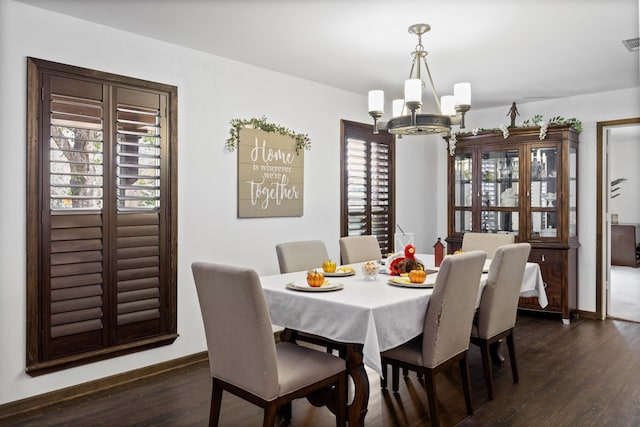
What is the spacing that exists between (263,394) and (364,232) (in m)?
3.27

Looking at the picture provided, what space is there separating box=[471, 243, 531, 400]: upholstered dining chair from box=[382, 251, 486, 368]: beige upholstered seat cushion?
12.9 inches

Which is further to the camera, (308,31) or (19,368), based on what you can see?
(308,31)

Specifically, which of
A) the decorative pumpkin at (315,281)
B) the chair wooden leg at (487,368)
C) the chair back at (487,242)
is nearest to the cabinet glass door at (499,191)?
the chair back at (487,242)

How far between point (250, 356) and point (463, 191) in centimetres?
418

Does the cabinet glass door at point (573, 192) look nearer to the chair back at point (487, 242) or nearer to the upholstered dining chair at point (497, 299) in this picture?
the chair back at point (487, 242)

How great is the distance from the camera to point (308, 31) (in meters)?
3.25

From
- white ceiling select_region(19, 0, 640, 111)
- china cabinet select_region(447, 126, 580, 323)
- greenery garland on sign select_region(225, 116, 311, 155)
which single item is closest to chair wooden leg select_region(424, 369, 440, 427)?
white ceiling select_region(19, 0, 640, 111)

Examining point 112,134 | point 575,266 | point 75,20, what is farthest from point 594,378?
point 75,20

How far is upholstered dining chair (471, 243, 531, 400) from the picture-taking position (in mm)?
2969

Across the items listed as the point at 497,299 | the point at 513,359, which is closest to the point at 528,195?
the point at 513,359

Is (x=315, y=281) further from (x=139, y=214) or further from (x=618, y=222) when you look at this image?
(x=618, y=222)

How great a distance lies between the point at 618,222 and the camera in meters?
9.38

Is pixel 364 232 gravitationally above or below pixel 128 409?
above

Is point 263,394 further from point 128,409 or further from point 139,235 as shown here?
point 139,235
